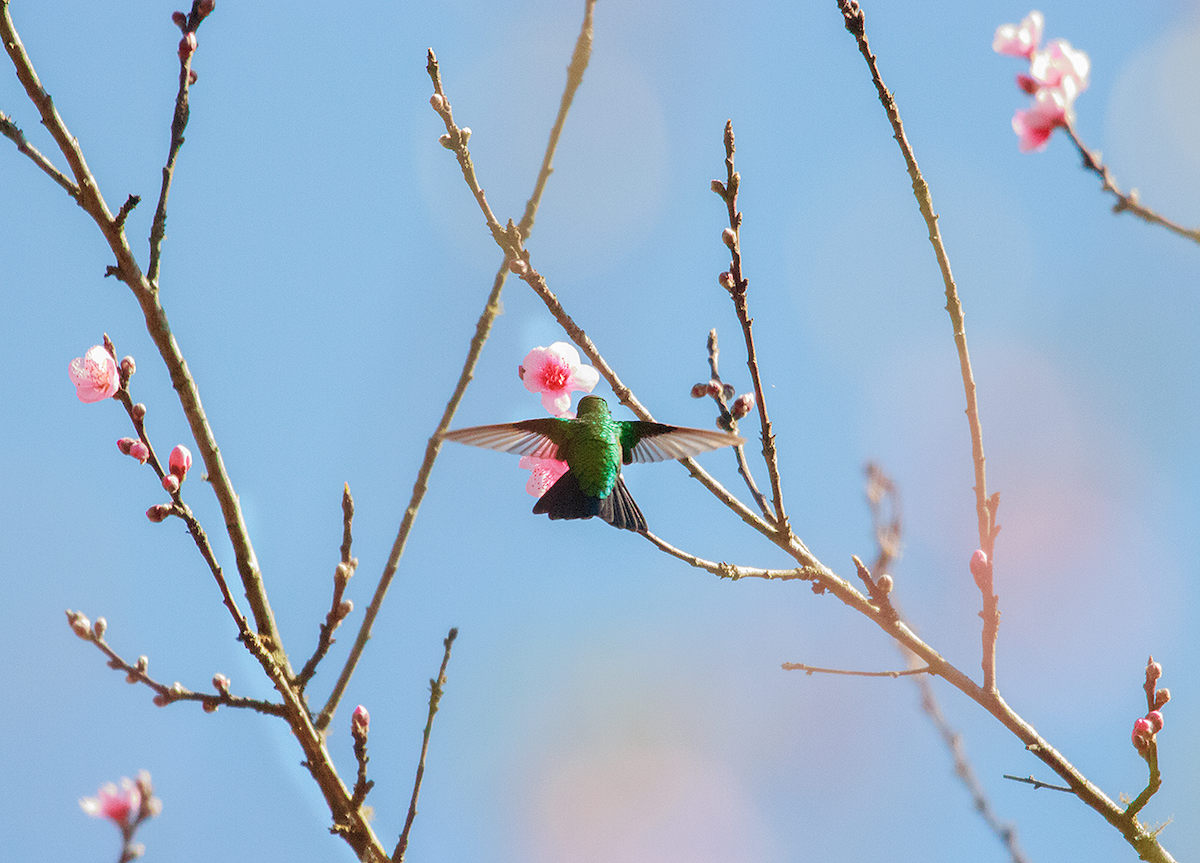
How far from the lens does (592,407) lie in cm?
363

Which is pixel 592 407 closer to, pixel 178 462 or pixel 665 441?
pixel 665 441

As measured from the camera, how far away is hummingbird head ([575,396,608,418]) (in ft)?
11.9

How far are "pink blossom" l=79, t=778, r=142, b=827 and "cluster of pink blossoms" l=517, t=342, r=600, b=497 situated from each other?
1.90m

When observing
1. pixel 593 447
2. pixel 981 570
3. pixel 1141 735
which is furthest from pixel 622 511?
pixel 1141 735

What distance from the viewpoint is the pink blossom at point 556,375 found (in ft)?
12.3

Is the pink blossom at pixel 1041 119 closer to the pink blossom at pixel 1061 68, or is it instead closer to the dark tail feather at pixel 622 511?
the pink blossom at pixel 1061 68

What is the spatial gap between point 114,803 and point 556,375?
7.89ft

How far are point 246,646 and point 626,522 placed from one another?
118 centimetres

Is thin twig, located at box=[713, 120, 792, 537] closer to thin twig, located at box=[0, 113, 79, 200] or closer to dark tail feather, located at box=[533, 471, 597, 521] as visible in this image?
dark tail feather, located at box=[533, 471, 597, 521]

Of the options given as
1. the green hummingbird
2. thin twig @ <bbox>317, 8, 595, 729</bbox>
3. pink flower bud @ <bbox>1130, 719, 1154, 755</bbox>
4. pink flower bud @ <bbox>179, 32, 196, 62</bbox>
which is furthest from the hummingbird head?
pink flower bud @ <bbox>1130, 719, 1154, 755</bbox>

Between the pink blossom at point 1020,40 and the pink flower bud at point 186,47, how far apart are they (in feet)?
7.92

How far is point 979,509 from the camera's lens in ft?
8.91

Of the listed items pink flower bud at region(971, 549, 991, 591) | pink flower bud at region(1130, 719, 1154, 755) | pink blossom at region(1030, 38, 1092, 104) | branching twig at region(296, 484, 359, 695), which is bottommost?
pink flower bud at region(1130, 719, 1154, 755)

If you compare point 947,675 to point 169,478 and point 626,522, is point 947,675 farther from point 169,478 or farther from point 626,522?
point 169,478
